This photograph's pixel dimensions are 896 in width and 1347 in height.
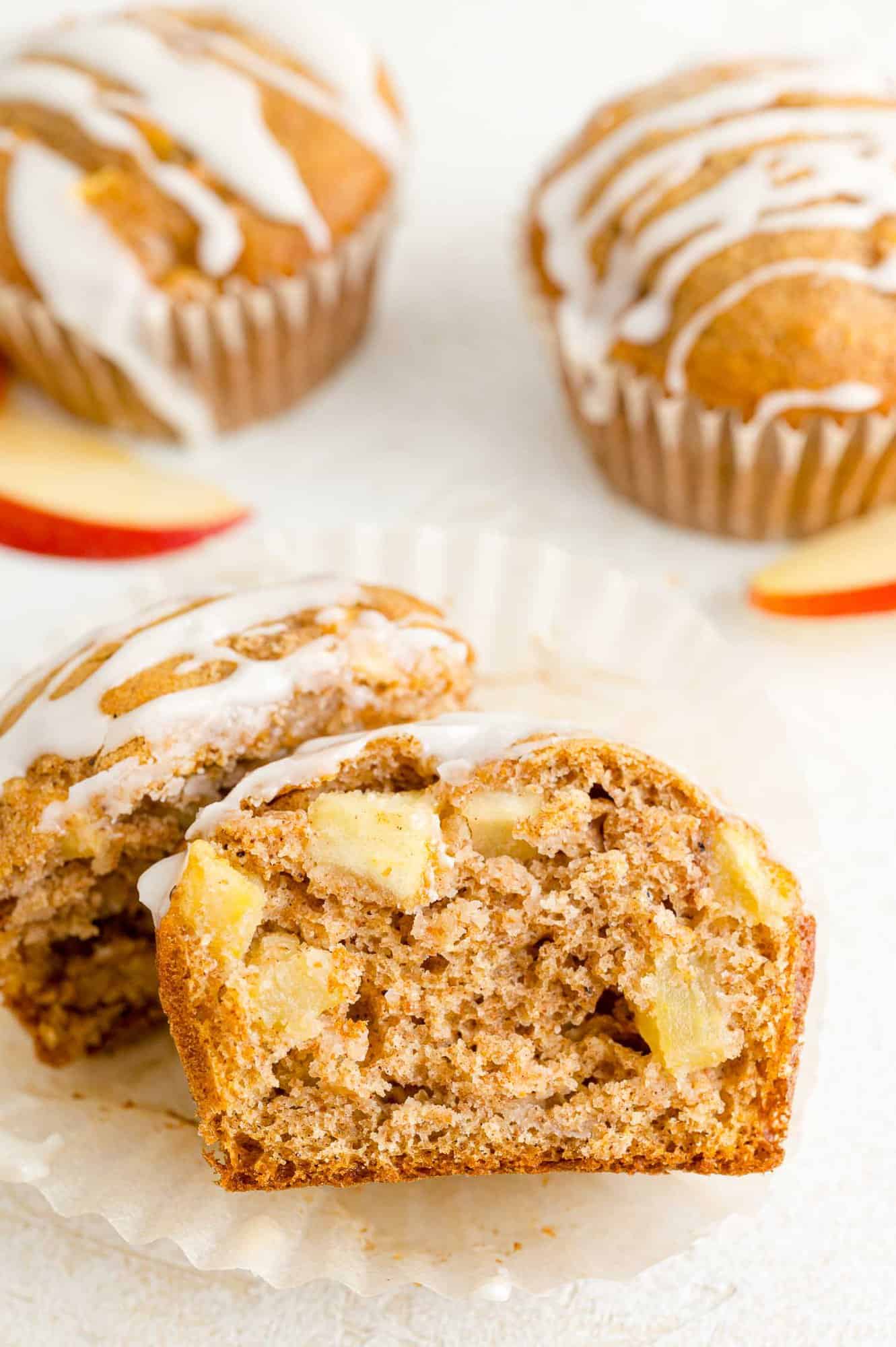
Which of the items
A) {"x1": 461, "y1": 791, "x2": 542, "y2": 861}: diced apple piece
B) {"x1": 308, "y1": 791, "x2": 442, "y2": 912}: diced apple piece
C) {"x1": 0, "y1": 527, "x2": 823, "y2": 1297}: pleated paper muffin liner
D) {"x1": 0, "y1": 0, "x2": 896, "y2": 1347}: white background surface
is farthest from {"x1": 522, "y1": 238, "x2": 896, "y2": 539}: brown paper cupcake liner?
{"x1": 308, "y1": 791, "x2": 442, "y2": 912}: diced apple piece

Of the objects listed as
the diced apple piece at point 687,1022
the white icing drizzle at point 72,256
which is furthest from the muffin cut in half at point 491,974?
the white icing drizzle at point 72,256

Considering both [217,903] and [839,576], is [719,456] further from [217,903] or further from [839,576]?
[217,903]

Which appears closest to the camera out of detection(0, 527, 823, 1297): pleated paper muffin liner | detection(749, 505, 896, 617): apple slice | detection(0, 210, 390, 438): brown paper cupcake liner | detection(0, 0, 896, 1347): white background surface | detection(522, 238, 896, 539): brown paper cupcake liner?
detection(0, 527, 823, 1297): pleated paper muffin liner

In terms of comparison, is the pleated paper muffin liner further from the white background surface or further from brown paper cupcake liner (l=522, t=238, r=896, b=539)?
brown paper cupcake liner (l=522, t=238, r=896, b=539)

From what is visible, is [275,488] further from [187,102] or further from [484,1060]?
[484,1060]

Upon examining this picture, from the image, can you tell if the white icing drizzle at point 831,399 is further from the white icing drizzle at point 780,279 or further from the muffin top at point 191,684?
the muffin top at point 191,684

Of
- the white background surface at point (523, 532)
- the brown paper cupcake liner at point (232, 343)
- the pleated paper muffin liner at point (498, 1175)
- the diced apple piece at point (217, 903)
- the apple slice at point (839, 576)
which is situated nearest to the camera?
the diced apple piece at point (217, 903)
